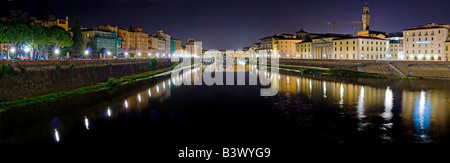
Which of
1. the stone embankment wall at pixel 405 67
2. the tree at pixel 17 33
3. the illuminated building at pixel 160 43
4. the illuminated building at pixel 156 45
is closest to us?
the tree at pixel 17 33

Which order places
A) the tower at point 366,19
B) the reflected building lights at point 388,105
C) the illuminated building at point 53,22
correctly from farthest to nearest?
the tower at point 366,19, the illuminated building at point 53,22, the reflected building lights at point 388,105

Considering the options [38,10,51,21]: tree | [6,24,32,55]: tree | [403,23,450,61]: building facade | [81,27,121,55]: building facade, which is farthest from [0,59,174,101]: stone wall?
[403,23,450,61]: building facade

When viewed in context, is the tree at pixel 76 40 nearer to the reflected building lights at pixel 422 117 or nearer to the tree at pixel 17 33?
the tree at pixel 17 33

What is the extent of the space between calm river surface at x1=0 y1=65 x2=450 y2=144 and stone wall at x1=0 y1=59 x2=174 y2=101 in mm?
2397

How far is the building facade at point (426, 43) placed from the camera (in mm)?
57875

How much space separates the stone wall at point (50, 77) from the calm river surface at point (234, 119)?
240cm

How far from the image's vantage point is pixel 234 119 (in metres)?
19.1

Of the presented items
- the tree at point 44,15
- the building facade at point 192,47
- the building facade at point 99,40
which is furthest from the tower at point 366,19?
the building facade at point 192,47

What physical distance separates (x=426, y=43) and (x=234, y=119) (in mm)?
55976

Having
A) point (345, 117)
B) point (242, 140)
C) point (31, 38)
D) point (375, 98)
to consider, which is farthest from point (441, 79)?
point (31, 38)

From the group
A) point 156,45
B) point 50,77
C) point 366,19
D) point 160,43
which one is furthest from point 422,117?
point 160,43

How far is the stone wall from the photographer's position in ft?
73.4

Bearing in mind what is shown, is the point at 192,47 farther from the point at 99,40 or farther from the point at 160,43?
the point at 99,40
